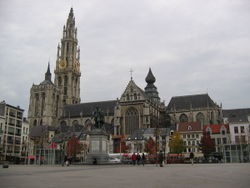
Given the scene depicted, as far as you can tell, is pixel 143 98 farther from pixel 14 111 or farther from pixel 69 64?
pixel 69 64

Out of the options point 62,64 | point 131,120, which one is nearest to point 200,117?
point 131,120

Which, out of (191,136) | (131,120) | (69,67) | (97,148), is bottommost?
(97,148)

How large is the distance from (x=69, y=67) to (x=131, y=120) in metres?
49.9

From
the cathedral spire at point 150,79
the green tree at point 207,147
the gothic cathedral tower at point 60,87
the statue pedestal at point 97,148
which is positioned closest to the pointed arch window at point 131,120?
the green tree at point 207,147

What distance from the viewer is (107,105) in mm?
98688

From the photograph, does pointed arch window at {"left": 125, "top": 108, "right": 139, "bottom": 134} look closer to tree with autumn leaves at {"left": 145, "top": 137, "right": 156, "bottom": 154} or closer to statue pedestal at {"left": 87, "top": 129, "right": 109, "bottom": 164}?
tree with autumn leaves at {"left": 145, "top": 137, "right": 156, "bottom": 154}

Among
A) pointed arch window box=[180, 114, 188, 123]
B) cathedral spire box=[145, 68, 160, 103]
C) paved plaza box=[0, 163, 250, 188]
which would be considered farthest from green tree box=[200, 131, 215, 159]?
cathedral spire box=[145, 68, 160, 103]

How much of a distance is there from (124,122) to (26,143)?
1080 inches

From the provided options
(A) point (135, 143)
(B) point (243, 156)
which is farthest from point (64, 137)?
(B) point (243, 156)

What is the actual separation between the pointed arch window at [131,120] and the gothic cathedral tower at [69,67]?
40.9 meters

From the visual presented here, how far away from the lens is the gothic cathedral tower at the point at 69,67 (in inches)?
4513

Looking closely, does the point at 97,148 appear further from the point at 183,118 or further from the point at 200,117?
the point at 183,118

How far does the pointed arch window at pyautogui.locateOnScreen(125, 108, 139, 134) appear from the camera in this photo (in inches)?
3032

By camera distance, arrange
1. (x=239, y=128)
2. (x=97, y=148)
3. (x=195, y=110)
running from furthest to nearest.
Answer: (x=195, y=110) < (x=239, y=128) < (x=97, y=148)
